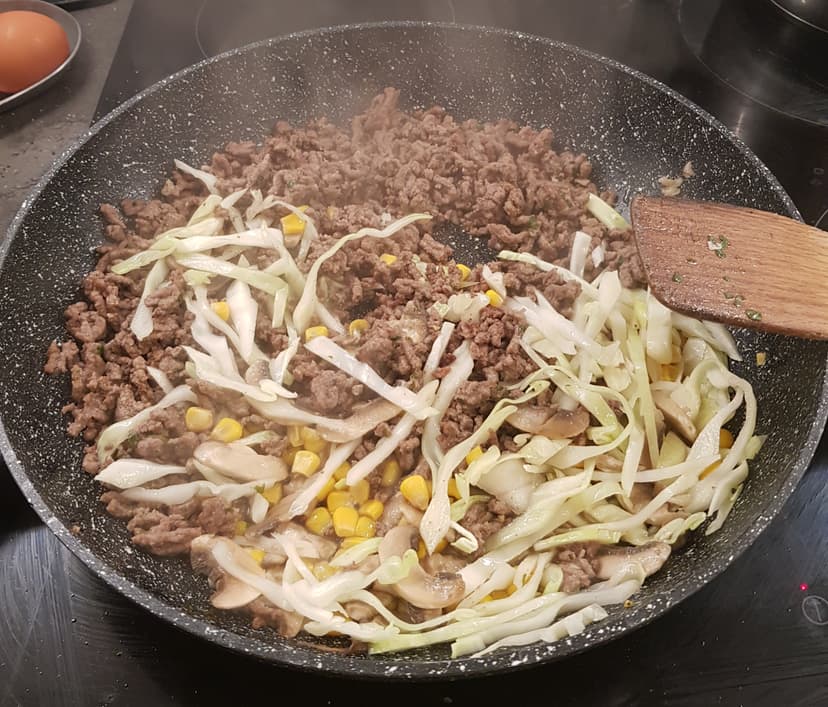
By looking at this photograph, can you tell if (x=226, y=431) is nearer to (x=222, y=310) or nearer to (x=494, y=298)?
(x=222, y=310)

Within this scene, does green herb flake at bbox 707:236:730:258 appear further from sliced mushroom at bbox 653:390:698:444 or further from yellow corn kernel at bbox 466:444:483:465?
yellow corn kernel at bbox 466:444:483:465

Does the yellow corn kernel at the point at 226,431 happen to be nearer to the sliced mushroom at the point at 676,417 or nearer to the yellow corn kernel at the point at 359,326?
the yellow corn kernel at the point at 359,326

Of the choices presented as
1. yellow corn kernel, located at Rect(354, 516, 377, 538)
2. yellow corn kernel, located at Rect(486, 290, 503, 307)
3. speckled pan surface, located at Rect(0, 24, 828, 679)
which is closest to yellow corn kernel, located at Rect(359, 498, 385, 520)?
yellow corn kernel, located at Rect(354, 516, 377, 538)

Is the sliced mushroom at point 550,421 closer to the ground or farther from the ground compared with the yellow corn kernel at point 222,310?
farther from the ground

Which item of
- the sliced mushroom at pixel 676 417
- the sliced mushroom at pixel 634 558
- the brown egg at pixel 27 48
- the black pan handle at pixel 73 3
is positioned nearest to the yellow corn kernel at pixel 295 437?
the sliced mushroom at pixel 634 558

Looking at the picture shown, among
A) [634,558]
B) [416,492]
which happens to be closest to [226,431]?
[416,492]

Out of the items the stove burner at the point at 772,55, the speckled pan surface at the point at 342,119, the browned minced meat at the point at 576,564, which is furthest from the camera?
the stove burner at the point at 772,55
